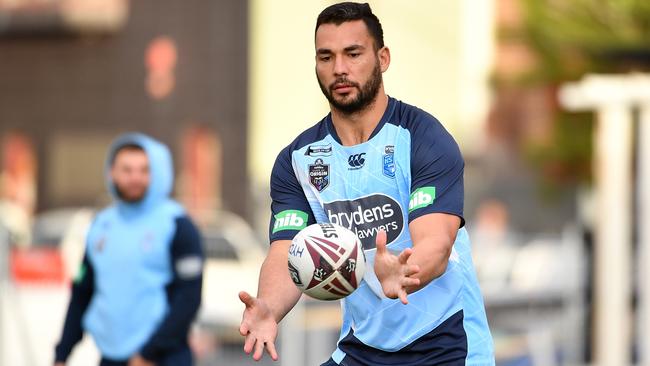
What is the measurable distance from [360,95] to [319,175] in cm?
36

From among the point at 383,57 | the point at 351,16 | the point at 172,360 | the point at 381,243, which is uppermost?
the point at 351,16

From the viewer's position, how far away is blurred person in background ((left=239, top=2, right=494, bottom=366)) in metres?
5.15

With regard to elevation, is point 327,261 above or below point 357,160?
below

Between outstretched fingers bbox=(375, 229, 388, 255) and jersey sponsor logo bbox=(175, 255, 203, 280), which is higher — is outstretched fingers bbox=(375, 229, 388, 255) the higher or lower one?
the higher one

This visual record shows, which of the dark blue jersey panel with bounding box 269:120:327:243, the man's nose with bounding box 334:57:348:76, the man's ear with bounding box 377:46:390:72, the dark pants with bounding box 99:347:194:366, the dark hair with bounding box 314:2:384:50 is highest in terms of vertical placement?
the dark hair with bounding box 314:2:384:50

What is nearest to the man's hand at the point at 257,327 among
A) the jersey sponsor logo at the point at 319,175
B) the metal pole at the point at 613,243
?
the jersey sponsor logo at the point at 319,175

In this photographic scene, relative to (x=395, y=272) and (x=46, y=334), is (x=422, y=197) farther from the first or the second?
(x=46, y=334)

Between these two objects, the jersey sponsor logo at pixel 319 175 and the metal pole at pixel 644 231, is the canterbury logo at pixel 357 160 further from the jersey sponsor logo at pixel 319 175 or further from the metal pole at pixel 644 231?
the metal pole at pixel 644 231

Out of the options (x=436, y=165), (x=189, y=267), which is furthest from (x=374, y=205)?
(x=189, y=267)

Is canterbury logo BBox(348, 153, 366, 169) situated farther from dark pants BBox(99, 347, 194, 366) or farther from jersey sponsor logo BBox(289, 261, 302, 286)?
dark pants BBox(99, 347, 194, 366)

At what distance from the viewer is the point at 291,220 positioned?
546 cm

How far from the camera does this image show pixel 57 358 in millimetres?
8352

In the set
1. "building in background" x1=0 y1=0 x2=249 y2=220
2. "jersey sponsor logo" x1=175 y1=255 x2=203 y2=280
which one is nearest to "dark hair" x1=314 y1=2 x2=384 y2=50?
"jersey sponsor logo" x1=175 y1=255 x2=203 y2=280

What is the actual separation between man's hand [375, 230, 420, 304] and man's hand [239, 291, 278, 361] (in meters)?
0.56
